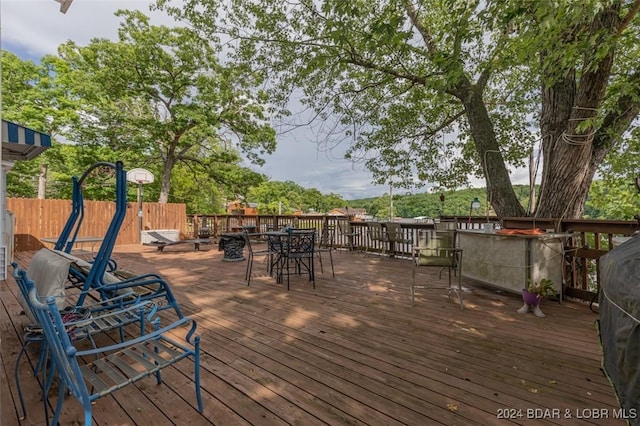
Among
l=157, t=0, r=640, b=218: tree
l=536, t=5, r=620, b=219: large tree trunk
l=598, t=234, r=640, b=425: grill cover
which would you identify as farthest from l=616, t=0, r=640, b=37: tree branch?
l=598, t=234, r=640, b=425: grill cover

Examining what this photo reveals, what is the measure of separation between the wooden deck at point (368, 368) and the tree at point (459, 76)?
2.51 meters

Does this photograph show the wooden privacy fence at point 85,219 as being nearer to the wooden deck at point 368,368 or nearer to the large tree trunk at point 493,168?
the wooden deck at point 368,368

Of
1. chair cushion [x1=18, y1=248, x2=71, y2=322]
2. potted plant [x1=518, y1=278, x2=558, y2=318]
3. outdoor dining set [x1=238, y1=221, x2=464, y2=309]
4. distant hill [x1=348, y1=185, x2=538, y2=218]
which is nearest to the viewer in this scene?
A: chair cushion [x1=18, y1=248, x2=71, y2=322]

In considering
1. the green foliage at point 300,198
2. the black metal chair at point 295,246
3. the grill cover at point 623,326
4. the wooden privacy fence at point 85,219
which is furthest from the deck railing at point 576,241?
the green foliage at point 300,198

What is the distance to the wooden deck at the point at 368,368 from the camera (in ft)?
5.26

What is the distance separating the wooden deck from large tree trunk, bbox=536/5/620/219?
1.61 meters

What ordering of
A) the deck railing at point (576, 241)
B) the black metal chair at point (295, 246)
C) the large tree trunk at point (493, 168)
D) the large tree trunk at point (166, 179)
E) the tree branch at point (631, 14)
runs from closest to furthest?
1. the tree branch at point (631, 14)
2. the deck railing at point (576, 241)
3. the black metal chair at point (295, 246)
4. the large tree trunk at point (493, 168)
5. the large tree trunk at point (166, 179)

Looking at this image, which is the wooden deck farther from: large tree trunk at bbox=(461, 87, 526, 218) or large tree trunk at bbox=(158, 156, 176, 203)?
large tree trunk at bbox=(158, 156, 176, 203)

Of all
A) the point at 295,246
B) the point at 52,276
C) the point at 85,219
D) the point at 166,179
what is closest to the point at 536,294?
the point at 295,246

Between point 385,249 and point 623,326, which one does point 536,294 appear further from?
point 385,249

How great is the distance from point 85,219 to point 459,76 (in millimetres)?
11450

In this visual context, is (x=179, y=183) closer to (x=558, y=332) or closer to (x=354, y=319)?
(x=354, y=319)

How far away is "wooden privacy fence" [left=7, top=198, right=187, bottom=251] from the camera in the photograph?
8.41 m

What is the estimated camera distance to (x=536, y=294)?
3.12 m
